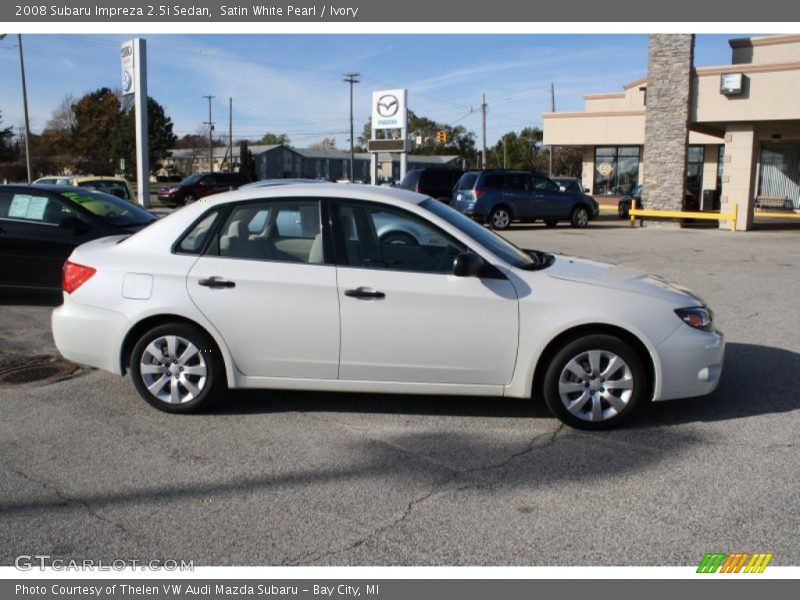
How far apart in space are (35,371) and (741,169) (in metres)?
23.3

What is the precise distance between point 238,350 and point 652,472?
291 centimetres

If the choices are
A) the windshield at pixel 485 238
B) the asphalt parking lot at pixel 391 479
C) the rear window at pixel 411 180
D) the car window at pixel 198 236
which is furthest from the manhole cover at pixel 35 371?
the rear window at pixel 411 180

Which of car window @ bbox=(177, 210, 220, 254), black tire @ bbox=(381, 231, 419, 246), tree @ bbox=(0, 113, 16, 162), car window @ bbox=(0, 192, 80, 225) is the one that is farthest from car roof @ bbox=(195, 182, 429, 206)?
tree @ bbox=(0, 113, 16, 162)

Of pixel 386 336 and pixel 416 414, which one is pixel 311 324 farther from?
pixel 416 414

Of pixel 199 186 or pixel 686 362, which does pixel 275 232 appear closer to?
pixel 686 362

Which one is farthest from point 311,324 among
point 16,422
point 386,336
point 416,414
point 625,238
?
point 625,238

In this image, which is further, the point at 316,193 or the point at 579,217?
the point at 579,217

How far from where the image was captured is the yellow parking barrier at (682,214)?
2417 cm

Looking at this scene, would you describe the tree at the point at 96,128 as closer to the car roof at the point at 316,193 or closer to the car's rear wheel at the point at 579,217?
the car's rear wheel at the point at 579,217

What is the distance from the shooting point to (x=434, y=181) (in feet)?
87.2

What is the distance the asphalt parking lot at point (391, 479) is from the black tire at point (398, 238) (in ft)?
4.24

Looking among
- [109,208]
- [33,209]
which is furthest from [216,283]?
[109,208]

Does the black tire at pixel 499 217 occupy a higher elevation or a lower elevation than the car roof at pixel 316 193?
lower
